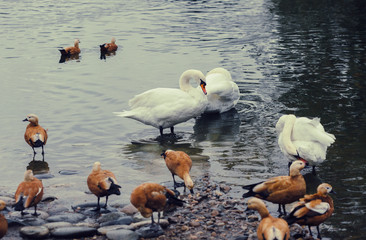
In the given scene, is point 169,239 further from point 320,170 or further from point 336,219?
point 320,170

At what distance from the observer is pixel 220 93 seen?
15.8 m

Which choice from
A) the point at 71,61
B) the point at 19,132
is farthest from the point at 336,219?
the point at 71,61

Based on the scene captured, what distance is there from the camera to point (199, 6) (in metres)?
40.4

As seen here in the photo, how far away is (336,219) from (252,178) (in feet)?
7.54

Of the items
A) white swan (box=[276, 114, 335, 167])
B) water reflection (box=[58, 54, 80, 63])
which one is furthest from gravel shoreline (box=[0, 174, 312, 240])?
water reflection (box=[58, 54, 80, 63])

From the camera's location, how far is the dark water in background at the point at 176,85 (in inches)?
466

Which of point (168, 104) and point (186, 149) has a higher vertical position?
point (168, 104)

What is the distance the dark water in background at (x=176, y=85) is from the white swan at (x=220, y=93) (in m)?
0.30

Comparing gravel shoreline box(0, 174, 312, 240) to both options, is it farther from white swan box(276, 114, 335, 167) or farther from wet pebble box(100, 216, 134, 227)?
white swan box(276, 114, 335, 167)

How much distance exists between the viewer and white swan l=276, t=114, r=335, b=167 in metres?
11.2

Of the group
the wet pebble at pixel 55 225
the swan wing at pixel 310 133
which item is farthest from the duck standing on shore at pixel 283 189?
the wet pebble at pixel 55 225

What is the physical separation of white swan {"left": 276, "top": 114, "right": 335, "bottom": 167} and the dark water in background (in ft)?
1.61

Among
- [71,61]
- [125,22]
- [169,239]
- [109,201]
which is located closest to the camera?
[169,239]

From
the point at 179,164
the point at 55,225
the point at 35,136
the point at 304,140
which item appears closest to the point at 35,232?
the point at 55,225
